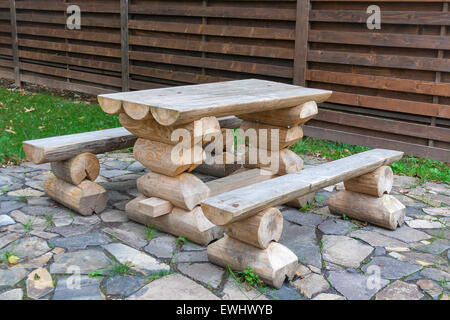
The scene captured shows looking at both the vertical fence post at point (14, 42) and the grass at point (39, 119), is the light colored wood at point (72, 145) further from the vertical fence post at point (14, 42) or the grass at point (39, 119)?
the vertical fence post at point (14, 42)

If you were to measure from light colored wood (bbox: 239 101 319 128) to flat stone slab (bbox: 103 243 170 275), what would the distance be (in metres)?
1.75

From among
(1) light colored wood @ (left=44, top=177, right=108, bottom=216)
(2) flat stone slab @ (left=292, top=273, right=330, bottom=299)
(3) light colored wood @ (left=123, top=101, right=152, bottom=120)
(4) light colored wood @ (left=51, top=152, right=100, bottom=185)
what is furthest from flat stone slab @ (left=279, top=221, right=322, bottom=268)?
(4) light colored wood @ (left=51, top=152, right=100, bottom=185)

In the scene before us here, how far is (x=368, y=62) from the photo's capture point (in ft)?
18.1

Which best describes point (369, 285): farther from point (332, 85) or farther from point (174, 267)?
point (332, 85)

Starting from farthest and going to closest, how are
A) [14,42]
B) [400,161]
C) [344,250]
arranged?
[14,42]
[400,161]
[344,250]

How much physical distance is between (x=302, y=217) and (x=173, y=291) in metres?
1.56

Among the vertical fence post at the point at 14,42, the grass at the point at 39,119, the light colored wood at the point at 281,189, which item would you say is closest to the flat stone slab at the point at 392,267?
the light colored wood at the point at 281,189

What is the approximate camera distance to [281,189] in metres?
2.94

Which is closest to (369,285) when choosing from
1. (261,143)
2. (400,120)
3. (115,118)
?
(261,143)

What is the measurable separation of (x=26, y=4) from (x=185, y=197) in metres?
7.65

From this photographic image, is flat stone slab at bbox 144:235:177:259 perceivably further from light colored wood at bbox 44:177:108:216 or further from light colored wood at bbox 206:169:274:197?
light colored wood at bbox 44:177:108:216

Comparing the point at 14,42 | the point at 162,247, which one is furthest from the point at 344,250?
the point at 14,42

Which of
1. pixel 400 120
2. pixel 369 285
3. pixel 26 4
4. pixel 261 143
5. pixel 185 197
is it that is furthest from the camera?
pixel 26 4

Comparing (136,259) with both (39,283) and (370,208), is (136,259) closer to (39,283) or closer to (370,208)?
(39,283)
